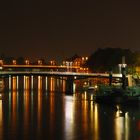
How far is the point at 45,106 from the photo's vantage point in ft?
180

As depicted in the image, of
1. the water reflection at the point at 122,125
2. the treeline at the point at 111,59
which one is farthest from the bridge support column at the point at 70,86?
the water reflection at the point at 122,125

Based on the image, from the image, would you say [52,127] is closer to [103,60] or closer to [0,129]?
[0,129]

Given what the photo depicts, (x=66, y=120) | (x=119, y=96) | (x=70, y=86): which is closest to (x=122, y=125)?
(x=66, y=120)

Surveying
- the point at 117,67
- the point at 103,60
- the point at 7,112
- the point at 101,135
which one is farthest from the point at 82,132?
the point at 103,60

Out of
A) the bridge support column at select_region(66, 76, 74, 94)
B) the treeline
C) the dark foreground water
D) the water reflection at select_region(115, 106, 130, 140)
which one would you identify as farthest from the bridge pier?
the water reflection at select_region(115, 106, 130, 140)

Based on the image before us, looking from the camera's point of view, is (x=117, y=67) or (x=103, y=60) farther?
(x=103, y=60)

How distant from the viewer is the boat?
5475cm

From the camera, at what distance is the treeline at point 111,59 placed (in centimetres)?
8038

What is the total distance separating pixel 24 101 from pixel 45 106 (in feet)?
15.4

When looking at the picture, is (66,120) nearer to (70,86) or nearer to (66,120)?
(66,120)

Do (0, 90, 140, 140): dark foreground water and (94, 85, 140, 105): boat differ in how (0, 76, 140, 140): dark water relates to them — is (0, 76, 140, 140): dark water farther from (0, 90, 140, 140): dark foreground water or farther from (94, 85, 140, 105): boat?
(94, 85, 140, 105): boat

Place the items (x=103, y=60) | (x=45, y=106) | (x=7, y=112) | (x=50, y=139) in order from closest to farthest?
(x=50, y=139), (x=7, y=112), (x=45, y=106), (x=103, y=60)

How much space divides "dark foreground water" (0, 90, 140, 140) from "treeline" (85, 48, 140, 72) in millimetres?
20960

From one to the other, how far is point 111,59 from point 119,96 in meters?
Answer: 28.1
